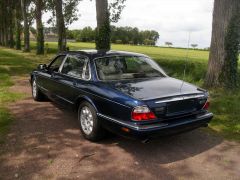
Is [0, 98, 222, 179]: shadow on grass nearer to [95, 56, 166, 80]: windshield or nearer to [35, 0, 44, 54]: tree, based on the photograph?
[95, 56, 166, 80]: windshield

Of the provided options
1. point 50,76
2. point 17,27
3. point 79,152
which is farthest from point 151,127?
point 17,27

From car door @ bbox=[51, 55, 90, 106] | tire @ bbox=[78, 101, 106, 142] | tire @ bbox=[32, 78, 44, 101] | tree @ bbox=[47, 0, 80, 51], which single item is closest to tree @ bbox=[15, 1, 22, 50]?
tree @ bbox=[47, 0, 80, 51]

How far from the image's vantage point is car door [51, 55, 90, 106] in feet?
19.2

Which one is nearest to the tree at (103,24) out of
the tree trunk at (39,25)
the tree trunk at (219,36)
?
the tree trunk at (219,36)

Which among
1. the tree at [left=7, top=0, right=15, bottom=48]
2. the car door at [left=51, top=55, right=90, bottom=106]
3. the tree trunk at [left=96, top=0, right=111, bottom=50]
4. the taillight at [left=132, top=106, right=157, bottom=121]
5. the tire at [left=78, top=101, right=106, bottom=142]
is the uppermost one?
the tree at [left=7, top=0, right=15, bottom=48]

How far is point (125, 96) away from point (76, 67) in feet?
6.06

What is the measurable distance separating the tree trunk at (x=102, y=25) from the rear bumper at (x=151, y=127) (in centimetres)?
834

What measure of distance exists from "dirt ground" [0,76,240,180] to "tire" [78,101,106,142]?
0.14 m

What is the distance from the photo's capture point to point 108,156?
5059 mm

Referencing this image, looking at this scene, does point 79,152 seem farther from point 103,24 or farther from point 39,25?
point 39,25

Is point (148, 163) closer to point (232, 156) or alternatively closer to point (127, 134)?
point (127, 134)

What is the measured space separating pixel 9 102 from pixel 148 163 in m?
5.08

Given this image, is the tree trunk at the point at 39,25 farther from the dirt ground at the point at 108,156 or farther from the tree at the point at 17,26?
the dirt ground at the point at 108,156

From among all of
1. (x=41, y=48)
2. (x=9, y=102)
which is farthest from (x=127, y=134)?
(x=41, y=48)
